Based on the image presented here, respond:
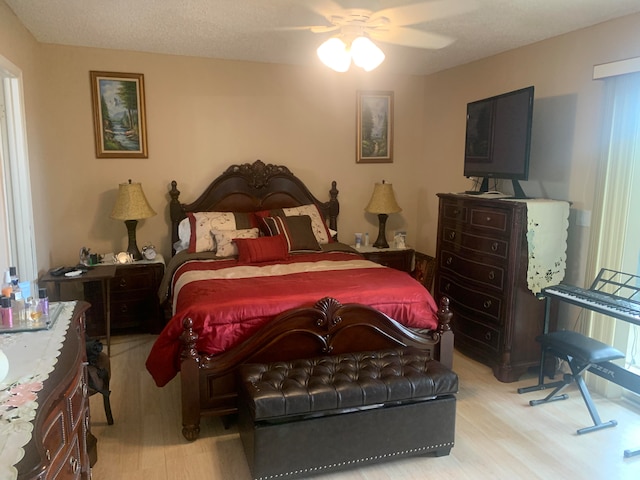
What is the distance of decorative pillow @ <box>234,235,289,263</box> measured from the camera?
13.1ft

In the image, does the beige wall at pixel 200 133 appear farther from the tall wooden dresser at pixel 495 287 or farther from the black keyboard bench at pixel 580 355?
the black keyboard bench at pixel 580 355

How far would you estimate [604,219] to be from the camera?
10.9ft

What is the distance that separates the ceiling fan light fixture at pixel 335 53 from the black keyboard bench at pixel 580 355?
87.2 inches

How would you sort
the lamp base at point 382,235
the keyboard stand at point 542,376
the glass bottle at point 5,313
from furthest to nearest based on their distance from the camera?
the lamp base at point 382,235, the keyboard stand at point 542,376, the glass bottle at point 5,313

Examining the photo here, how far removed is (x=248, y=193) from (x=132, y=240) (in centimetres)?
116

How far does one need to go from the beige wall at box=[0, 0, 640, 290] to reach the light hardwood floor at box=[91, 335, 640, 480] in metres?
1.08

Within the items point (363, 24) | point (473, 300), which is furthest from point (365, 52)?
point (473, 300)

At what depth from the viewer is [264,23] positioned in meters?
3.41

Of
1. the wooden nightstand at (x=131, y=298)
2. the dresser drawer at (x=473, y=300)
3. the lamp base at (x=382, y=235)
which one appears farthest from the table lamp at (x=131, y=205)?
the dresser drawer at (x=473, y=300)

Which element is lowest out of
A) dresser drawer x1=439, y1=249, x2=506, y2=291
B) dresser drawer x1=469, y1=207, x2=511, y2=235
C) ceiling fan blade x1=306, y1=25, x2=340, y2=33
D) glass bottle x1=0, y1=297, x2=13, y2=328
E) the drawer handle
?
the drawer handle

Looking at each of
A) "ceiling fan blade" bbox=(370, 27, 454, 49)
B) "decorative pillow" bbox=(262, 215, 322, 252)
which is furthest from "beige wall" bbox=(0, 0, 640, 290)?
"decorative pillow" bbox=(262, 215, 322, 252)

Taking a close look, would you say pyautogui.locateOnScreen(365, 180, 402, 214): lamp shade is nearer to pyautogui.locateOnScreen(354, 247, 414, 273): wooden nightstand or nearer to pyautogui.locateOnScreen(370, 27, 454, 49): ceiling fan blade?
pyautogui.locateOnScreen(354, 247, 414, 273): wooden nightstand

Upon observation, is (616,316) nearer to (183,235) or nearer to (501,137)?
(501,137)

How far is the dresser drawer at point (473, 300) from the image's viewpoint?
3.63 meters
